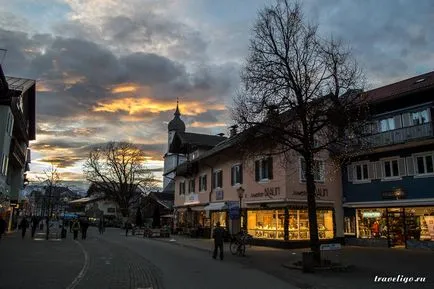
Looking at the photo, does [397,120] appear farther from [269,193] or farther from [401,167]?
[269,193]

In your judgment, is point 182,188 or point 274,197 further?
point 182,188

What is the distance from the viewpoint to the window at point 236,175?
34.6 metres

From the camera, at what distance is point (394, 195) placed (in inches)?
1099

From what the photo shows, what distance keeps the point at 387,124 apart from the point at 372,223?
693 centimetres

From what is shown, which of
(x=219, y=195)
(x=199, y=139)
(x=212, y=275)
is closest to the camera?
(x=212, y=275)

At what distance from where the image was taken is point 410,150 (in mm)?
27234

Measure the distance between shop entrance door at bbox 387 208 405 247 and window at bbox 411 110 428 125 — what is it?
5726 mm

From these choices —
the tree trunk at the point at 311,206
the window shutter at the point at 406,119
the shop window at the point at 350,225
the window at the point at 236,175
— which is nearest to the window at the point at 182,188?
the window at the point at 236,175

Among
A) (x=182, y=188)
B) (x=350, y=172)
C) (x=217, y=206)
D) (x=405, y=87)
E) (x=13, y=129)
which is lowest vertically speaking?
(x=217, y=206)

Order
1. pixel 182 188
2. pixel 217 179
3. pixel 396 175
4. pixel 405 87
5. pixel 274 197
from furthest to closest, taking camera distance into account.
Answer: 1. pixel 182 188
2. pixel 217 179
3. pixel 274 197
4. pixel 405 87
5. pixel 396 175

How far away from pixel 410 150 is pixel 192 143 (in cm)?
2591

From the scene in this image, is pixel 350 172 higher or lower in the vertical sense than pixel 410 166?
higher

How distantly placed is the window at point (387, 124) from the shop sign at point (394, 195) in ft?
13.4

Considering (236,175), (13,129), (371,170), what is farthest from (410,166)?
(13,129)
